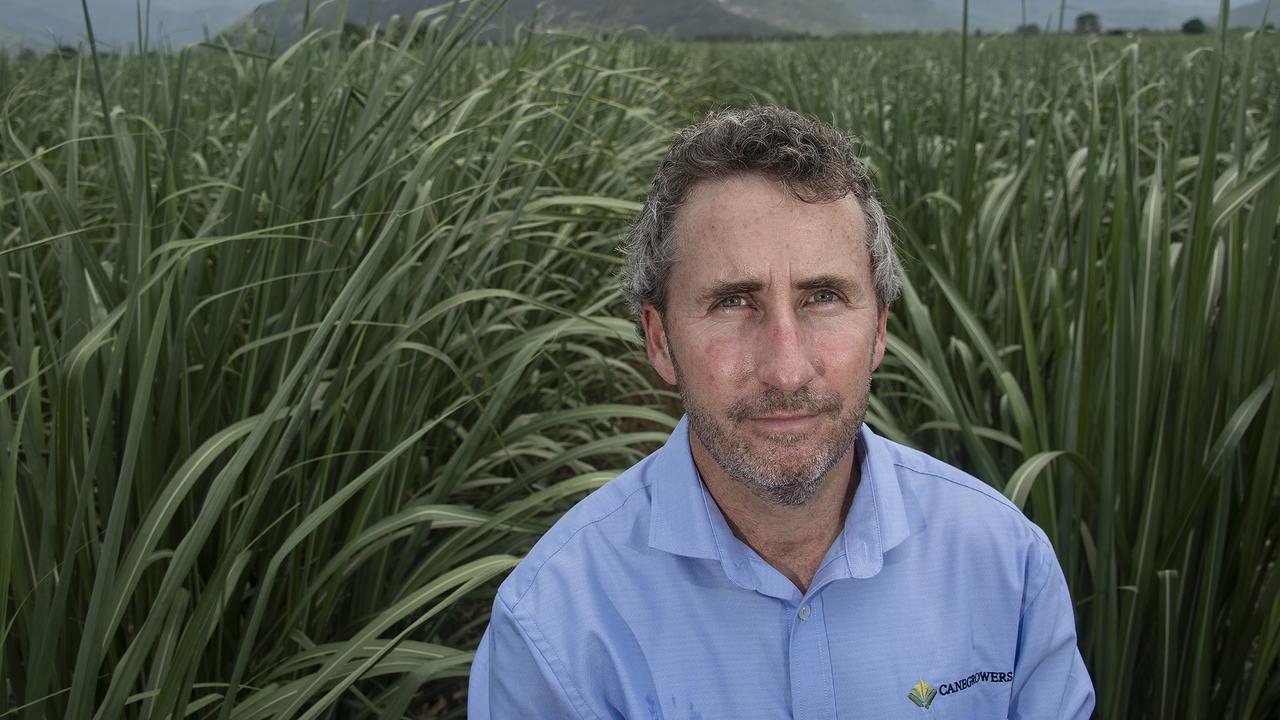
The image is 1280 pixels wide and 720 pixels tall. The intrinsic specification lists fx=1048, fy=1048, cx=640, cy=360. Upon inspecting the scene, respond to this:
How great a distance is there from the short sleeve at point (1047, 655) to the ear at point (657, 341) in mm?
475

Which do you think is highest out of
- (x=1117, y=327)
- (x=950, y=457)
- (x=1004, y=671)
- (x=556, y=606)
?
(x=1117, y=327)

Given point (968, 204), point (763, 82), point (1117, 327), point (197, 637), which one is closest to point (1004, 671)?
point (1117, 327)

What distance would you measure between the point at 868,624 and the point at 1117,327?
695 mm

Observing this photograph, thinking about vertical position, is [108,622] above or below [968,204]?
below

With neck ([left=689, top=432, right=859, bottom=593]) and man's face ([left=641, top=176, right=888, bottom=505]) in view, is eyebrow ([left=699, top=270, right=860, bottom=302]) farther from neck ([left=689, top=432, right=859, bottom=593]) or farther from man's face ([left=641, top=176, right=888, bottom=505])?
neck ([left=689, top=432, right=859, bottom=593])

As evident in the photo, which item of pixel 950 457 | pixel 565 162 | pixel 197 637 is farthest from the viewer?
pixel 565 162

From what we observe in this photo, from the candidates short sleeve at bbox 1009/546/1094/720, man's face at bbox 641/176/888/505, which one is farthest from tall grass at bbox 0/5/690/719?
short sleeve at bbox 1009/546/1094/720

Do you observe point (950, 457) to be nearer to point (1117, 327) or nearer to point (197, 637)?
point (1117, 327)

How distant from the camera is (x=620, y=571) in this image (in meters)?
1.10

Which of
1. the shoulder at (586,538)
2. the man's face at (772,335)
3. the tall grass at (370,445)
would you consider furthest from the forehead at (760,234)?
the tall grass at (370,445)

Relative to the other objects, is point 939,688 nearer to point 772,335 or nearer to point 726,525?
point 726,525

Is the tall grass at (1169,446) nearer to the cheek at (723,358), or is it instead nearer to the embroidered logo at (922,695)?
the embroidered logo at (922,695)

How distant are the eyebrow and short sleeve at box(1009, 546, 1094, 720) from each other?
0.39 meters

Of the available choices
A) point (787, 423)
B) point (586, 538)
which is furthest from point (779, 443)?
point (586, 538)
